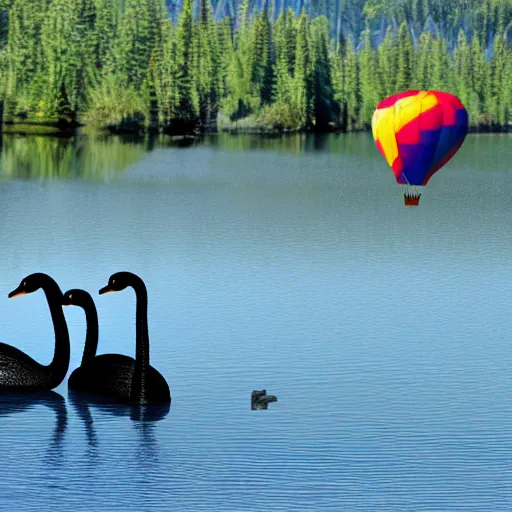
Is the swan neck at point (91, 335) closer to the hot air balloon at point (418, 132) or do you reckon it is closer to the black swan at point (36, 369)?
the black swan at point (36, 369)

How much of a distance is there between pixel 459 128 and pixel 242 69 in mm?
85126

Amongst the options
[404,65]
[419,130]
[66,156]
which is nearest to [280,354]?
[419,130]

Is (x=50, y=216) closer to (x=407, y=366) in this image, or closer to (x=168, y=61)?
(x=407, y=366)

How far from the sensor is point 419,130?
52.9 meters

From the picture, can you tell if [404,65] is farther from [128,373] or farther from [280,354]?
[128,373]

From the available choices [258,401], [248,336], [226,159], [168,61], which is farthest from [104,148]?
[258,401]

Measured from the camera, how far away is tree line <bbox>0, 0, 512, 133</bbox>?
423 feet

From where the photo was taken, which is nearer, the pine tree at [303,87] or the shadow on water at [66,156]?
the shadow on water at [66,156]

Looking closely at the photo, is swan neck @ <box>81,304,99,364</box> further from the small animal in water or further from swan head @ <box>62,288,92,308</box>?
the small animal in water

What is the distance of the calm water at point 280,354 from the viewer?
1753 centimetres

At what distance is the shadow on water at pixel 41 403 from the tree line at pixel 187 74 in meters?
103

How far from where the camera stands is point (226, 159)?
8406 cm

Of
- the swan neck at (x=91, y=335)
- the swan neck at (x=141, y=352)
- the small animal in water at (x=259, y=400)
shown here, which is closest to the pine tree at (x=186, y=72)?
the swan neck at (x=91, y=335)

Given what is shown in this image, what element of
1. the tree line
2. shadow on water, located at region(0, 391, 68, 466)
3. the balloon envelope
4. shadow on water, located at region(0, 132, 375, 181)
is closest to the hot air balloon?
the balloon envelope
